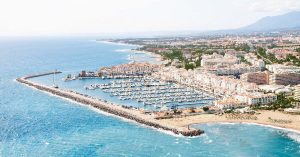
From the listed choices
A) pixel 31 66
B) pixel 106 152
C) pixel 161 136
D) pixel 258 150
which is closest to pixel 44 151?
pixel 106 152

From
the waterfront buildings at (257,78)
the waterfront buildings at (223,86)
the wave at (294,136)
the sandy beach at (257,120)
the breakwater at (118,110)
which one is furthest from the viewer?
Answer: the waterfront buildings at (257,78)

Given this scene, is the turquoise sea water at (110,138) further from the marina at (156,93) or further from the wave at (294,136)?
the marina at (156,93)

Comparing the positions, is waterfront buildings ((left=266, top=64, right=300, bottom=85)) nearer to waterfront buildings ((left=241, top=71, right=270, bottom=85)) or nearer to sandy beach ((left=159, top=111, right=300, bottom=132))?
waterfront buildings ((left=241, top=71, right=270, bottom=85))

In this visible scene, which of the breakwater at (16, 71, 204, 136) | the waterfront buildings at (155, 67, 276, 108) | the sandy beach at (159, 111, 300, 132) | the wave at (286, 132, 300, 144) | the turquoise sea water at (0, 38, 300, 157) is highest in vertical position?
the waterfront buildings at (155, 67, 276, 108)

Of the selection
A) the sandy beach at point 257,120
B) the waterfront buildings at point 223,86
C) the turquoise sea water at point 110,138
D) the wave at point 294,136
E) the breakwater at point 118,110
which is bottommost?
the wave at point 294,136

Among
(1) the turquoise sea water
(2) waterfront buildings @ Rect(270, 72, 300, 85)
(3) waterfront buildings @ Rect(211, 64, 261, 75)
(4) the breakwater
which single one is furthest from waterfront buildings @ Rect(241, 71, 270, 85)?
(1) the turquoise sea water

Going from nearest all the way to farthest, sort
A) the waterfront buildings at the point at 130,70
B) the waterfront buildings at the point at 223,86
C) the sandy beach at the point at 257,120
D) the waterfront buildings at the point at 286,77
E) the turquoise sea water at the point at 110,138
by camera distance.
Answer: the turquoise sea water at the point at 110,138 → the sandy beach at the point at 257,120 → the waterfront buildings at the point at 223,86 → the waterfront buildings at the point at 286,77 → the waterfront buildings at the point at 130,70

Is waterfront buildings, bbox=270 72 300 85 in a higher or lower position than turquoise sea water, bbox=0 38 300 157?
higher

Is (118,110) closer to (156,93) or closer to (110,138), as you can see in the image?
(110,138)

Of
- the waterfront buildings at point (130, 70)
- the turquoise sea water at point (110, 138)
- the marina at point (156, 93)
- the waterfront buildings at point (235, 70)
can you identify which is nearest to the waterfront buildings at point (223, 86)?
the marina at point (156, 93)
